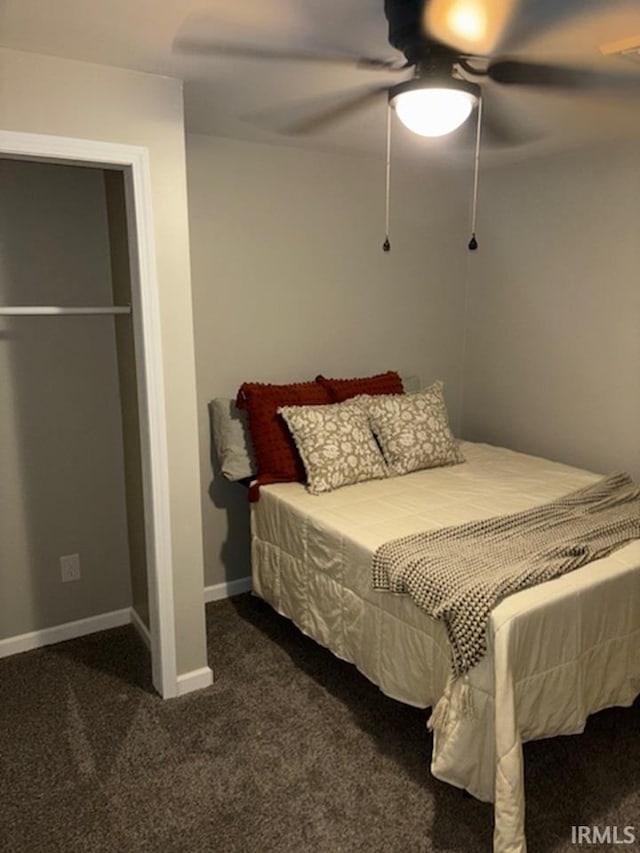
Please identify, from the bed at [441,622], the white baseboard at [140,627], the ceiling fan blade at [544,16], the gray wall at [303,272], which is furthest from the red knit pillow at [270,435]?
the ceiling fan blade at [544,16]

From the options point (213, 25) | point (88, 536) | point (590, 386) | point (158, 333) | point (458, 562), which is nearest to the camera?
point (213, 25)

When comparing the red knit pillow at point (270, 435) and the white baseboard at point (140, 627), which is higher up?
A: the red knit pillow at point (270, 435)

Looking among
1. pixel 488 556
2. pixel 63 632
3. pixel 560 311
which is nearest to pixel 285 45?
pixel 488 556

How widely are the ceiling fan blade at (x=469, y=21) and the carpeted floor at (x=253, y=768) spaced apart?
7.10 ft

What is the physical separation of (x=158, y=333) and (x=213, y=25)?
37.5 inches

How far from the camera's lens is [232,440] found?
10.0 ft

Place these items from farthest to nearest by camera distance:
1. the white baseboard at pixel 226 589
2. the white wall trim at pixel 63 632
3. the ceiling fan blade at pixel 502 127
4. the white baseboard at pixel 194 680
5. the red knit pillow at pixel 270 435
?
1. the white baseboard at pixel 226 589
2. the red knit pillow at pixel 270 435
3. the white wall trim at pixel 63 632
4. the white baseboard at pixel 194 680
5. the ceiling fan blade at pixel 502 127

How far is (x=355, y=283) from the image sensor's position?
3.50 meters

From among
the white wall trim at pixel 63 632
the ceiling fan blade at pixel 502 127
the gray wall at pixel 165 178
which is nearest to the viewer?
the gray wall at pixel 165 178

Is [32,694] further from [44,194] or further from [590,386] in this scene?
[590,386]

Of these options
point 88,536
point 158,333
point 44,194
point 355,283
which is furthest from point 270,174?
point 88,536

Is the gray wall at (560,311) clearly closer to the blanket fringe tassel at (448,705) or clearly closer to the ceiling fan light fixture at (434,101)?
the ceiling fan light fixture at (434,101)

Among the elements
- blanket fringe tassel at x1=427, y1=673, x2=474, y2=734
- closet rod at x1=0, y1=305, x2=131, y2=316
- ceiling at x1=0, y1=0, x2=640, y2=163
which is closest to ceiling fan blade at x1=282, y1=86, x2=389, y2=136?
ceiling at x1=0, y1=0, x2=640, y2=163

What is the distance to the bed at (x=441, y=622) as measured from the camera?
5.89 feet
